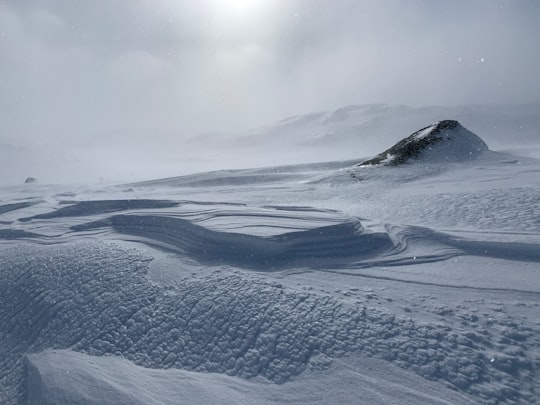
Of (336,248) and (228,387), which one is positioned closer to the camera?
(228,387)

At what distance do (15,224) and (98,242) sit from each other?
8.29 ft

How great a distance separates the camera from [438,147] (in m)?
8.83

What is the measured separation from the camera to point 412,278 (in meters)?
2.92

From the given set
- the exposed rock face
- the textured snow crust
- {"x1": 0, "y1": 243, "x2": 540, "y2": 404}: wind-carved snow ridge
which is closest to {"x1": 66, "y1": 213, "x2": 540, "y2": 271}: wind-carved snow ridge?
{"x1": 0, "y1": 243, "x2": 540, "y2": 404}: wind-carved snow ridge

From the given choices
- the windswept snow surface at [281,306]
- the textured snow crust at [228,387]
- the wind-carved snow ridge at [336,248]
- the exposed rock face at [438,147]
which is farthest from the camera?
the exposed rock face at [438,147]

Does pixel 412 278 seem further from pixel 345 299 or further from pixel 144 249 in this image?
pixel 144 249

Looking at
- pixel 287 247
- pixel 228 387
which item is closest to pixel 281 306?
pixel 228 387

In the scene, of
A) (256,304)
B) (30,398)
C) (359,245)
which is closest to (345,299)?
(256,304)

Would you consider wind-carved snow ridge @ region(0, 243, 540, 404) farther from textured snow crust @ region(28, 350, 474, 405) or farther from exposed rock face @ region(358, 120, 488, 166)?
exposed rock face @ region(358, 120, 488, 166)

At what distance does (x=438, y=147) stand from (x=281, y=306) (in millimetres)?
7664

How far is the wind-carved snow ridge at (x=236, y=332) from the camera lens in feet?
6.54

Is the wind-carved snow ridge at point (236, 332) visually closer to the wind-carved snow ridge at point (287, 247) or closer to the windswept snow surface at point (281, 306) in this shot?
the windswept snow surface at point (281, 306)

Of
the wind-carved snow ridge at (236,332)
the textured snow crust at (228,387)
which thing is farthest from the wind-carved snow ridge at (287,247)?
the textured snow crust at (228,387)

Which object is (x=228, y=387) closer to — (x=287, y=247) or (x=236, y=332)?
(x=236, y=332)
